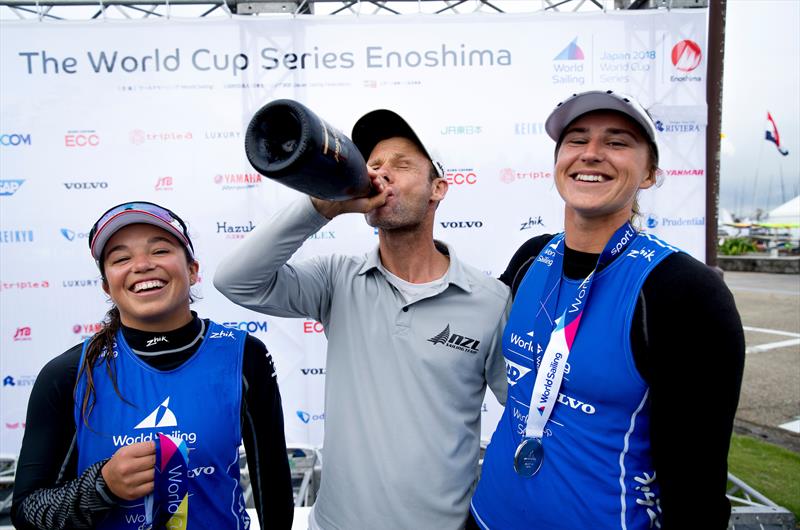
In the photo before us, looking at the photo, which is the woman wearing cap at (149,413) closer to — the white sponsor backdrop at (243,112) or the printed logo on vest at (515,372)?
the printed logo on vest at (515,372)

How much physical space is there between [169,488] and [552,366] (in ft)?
3.42

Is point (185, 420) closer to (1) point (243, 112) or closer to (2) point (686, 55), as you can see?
(1) point (243, 112)

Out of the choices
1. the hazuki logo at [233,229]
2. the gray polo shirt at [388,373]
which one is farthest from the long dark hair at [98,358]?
the hazuki logo at [233,229]

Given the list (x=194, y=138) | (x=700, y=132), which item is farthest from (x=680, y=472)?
(x=194, y=138)

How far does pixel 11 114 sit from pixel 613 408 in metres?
3.67

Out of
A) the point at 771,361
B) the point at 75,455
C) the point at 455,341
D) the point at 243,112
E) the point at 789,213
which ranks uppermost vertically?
the point at 243,112

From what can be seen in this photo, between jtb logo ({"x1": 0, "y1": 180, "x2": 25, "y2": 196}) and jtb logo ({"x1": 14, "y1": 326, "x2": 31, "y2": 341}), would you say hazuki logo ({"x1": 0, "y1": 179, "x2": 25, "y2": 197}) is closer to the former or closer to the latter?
jtb logo ({"x1": 0, "y1": 180, "x2": 25, "y2": 196})

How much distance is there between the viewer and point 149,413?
4.07ft

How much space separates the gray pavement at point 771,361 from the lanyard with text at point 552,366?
Result: 4.47 meters

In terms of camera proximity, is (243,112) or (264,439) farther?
(243,112)

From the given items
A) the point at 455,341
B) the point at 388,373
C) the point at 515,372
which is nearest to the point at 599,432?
the point at 515,372

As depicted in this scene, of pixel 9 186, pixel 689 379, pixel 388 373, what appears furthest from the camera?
pixel 9 186

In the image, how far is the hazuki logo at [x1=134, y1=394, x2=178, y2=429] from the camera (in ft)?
4.04

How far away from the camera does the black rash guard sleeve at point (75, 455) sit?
3.60 feet
